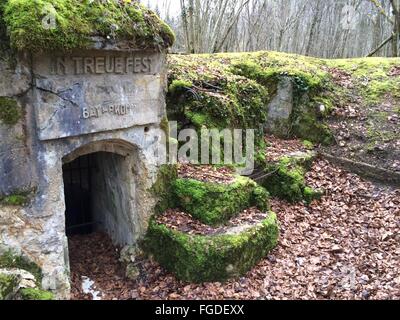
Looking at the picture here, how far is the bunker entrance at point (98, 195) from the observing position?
6.71 metres

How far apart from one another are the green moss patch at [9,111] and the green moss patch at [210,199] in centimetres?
283

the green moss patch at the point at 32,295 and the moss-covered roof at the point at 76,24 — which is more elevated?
the moss-covered roof at the point at 76,24

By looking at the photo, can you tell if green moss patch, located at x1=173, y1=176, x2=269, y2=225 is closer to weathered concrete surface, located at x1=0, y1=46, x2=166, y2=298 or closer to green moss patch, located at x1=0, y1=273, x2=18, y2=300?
weathered concrete surface, located at x1=0, y1=46, x2=166, y2=298

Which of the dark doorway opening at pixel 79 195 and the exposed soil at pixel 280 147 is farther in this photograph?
the exposed soil at pixel 280 147

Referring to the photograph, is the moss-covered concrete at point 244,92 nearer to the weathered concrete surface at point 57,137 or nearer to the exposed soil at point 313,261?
the weathered concrete surface at point 57,137

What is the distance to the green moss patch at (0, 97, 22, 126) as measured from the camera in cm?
474

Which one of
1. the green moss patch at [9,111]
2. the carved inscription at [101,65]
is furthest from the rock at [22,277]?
the carved inscription at [101,65]

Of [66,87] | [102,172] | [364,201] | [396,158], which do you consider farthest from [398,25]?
[66,87]

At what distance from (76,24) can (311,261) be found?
16.9ft

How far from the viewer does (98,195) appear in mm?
7746

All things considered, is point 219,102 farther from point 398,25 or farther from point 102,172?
point 398,25

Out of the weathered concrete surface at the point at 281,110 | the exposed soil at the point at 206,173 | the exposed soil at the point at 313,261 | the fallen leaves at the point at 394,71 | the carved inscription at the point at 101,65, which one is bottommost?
the exposed soil at the point at 313,261

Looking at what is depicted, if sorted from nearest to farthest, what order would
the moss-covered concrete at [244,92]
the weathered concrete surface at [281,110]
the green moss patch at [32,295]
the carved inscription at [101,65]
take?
the green moss patch at [32,295]
the carved inscription at [101,65]
the moss-covered concrete at [244,92]
the weathered concrete surface at [281,110]

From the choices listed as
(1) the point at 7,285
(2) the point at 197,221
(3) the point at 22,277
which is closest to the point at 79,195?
(2) the point at 197,221
